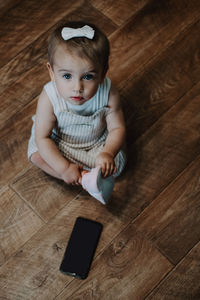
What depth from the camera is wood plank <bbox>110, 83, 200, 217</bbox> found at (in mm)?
1008

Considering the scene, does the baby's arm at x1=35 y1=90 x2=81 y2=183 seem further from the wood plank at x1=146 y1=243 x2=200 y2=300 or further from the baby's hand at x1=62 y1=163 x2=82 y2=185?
the wood plank at x1=146 y1=243 x2=200 y2=300

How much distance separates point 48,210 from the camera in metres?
0.99

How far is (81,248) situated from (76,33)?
596 millimetres

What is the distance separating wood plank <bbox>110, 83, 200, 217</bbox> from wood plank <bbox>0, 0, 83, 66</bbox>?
55cm

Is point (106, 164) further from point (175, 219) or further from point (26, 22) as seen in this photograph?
point (26, 22)

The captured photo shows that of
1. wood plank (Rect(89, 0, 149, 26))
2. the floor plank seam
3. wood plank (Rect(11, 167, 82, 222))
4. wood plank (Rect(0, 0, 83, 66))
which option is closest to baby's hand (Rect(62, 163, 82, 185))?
wood plank (Rect(11, 167, 82, 222))

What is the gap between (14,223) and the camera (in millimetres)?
974

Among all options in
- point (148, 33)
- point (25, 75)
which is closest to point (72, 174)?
point (25, 75)

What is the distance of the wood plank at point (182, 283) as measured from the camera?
92 centimetres

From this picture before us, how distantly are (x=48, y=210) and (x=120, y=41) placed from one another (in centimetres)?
66

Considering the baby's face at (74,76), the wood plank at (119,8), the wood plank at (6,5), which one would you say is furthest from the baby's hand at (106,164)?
the wood plank at (6,5)

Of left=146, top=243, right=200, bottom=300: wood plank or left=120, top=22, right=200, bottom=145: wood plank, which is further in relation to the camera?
left=120, top=22, right=200, bottom=145: wood plank

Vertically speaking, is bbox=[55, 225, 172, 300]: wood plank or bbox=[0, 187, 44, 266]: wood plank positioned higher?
bbox=[0, 187, 44, 266]: wood plank

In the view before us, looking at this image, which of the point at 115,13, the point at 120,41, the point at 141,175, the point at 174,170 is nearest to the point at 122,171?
the point at 141,175
